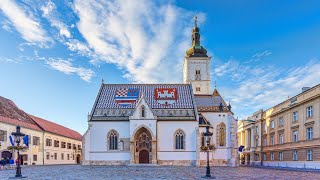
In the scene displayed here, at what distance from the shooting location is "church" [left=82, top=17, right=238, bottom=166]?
5222 cm

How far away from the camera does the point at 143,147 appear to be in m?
53.4

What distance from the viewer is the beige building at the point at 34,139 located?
4862cm

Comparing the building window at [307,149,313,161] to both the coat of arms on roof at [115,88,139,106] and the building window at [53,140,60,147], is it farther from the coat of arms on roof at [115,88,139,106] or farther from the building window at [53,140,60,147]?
the building window at [53,140,60,147]

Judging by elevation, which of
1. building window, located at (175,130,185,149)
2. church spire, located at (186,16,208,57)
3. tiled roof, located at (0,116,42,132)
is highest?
church spire, located at (186,16,208,57)

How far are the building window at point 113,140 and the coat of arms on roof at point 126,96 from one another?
525cm

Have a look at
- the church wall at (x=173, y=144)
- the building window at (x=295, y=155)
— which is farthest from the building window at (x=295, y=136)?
the church wall at (x=173, y=144)

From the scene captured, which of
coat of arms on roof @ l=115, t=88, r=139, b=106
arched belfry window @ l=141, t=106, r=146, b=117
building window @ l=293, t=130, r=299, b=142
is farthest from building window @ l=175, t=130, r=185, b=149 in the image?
building window @ l=293, t=130, r=299, b=142

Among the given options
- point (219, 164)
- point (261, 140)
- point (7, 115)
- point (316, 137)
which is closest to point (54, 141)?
point (7, 115)

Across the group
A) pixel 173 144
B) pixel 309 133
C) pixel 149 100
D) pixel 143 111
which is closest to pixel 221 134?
pixel 173 144

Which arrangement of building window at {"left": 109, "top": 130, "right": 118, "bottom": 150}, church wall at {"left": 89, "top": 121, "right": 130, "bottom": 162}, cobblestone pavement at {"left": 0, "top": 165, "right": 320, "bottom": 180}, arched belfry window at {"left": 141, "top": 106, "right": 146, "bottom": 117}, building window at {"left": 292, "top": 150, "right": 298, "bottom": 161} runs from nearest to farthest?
cobblestone pavement at {"left": 0, "top": 165, "right": 320, "bottom": 180} < building window at {"left": 292, "top": 150, "right": 298, "bottom": 161} < arched belfry window at {"left": 141, "top": 106, "right": 146, "bottom": 117} < church wall at {"left": 89, "top": 121, "right": 130, "bottom": 162} < building window at {"left": 109, "top": 130, "right": 118, "bottom": 150}

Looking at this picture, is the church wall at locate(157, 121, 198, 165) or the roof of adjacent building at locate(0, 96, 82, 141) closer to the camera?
the roof of adjacent building at locate(0, 96, 82, 141)

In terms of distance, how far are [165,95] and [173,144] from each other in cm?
906

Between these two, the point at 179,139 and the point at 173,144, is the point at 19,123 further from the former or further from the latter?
the point at 179,139

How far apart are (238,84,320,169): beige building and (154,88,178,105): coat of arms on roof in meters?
17.4
